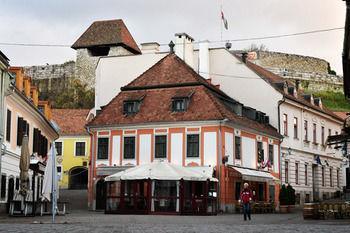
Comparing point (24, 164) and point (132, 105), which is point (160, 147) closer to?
point (132, 105)

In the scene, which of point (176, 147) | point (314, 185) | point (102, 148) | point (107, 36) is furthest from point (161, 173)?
point (107, 36)

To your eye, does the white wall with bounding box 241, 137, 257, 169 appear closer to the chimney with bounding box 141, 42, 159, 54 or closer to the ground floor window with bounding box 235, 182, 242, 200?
the ground floor window with bounding box 235, 182, 242, 200

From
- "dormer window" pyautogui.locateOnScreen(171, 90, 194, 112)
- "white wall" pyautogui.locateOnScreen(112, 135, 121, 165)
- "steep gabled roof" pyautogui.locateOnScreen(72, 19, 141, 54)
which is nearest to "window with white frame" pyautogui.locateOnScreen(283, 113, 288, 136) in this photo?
"dormer window" pyautogui.locateOnScreen(171, 90, 194, 112)

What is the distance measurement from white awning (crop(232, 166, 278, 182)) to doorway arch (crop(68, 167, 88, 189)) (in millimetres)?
28252

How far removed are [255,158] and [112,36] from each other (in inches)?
1711

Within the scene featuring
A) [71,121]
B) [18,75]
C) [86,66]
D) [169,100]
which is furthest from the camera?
[86,66]

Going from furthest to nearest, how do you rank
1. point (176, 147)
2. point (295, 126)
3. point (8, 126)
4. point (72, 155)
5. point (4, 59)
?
point (72, 155) < point (295, 126) < point (176, 147) < point (8, 126) < point (4, 59)

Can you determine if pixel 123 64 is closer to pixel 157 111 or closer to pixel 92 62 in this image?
pixel 157 111

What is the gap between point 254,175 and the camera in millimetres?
38844

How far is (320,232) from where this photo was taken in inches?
688

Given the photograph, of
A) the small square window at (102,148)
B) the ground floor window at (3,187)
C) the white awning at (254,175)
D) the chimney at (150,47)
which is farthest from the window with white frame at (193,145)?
the chimney at (150,47)

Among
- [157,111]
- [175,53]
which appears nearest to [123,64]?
[175,53]

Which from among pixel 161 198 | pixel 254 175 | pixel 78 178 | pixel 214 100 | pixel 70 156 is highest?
pixel 214 100

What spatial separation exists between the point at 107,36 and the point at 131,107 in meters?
41.7
